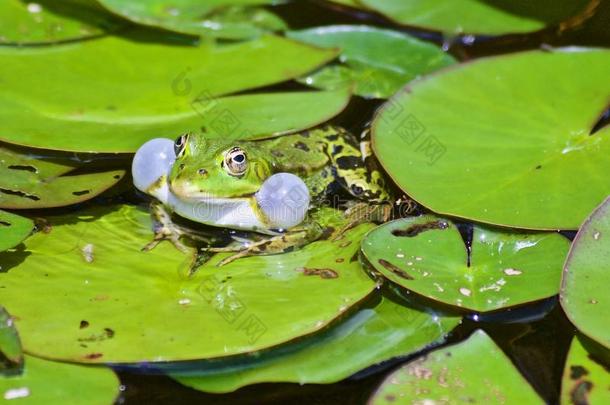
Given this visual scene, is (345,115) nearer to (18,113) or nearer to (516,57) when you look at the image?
(516,57)

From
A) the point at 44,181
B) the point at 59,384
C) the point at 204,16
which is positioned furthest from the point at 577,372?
the point at 204,16

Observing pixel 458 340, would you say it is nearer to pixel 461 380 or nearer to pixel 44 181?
pixel 461 380

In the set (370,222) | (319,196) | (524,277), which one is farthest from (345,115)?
(524,277)

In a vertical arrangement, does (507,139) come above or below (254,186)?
above

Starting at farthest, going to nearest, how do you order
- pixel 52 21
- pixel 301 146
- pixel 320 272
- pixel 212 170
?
pixel 52 21 < pixel 301 146 < pixel 212 170 < pixel 320 272

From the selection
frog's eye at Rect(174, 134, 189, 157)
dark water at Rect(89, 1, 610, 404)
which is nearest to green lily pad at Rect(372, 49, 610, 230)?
dark water at Rect(89, 1, 610, 404)

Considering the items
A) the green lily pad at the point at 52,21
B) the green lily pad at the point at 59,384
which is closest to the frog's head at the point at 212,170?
the green lily pad at the point at 59,384

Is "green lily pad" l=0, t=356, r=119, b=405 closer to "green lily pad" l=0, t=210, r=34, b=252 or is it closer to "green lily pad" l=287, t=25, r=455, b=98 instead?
"green lily pad" l=0, t=210, r=34, b=252
